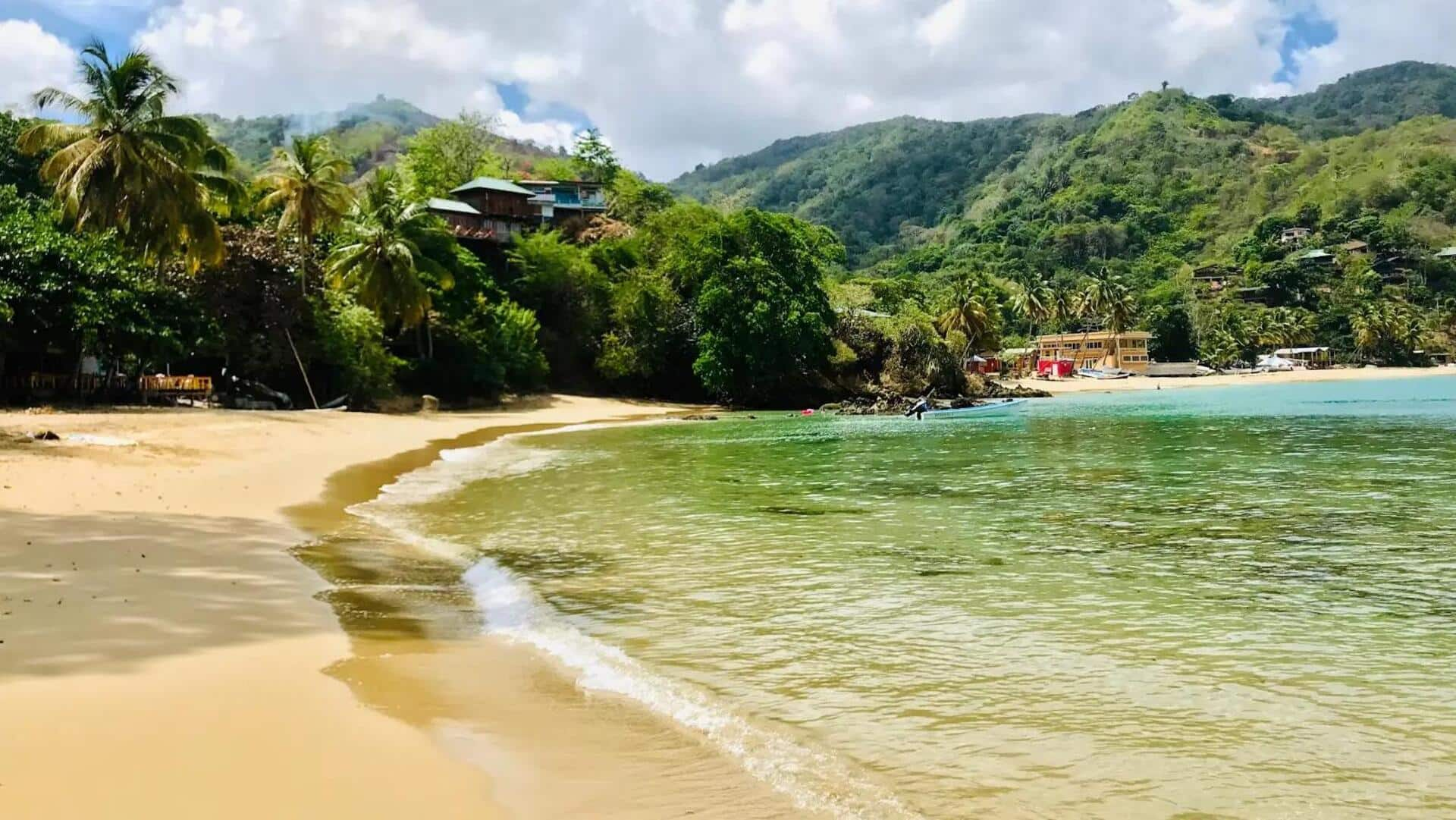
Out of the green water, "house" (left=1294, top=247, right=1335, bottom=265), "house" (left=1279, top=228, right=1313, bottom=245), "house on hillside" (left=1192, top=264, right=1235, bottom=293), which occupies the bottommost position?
the green water

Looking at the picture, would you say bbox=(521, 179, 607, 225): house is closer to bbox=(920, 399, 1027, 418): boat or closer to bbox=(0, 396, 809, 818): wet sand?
bbox=(920, 399, 1027, 418): boat

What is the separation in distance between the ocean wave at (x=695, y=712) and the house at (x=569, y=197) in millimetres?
64810

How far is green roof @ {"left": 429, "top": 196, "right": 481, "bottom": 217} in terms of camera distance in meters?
55.3

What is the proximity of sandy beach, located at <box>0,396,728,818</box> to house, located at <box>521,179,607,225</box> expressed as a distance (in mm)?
59114

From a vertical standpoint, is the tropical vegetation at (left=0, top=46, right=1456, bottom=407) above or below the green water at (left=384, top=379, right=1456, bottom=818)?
above

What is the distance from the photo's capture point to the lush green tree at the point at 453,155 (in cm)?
7219

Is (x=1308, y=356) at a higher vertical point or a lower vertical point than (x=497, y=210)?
lower

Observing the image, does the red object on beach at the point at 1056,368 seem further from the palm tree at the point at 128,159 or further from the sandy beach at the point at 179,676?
the sandy beach at the point at 179,676

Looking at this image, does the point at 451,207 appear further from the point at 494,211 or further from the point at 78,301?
the point at 78,301

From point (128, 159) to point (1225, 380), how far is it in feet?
311

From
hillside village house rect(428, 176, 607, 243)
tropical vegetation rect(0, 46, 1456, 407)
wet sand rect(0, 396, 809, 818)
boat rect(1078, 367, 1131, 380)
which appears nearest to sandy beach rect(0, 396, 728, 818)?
wet sand rect(0, 396, 809, 818)

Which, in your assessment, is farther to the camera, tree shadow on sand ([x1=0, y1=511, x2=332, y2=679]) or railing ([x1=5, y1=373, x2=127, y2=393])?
railing ([x1=5, y1=373, x2=127, y2=393])

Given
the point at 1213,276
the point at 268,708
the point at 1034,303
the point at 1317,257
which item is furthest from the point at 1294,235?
the point at 268,708

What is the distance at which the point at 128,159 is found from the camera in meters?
30.0
